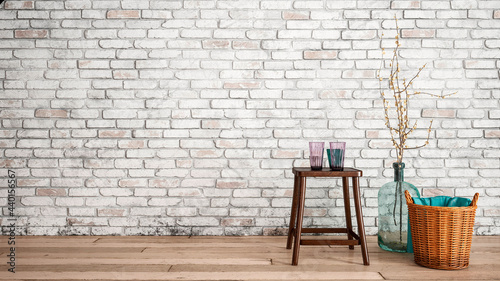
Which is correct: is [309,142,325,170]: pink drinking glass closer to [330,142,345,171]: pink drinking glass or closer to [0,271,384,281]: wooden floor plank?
[330,142,345,171]: pink drinking glass

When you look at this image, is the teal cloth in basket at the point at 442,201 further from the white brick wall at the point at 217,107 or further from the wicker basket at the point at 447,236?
the white brick wall at the point at 217,107

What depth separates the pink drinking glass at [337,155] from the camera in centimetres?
198

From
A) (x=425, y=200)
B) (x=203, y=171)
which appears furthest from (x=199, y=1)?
(x=425, y=200)

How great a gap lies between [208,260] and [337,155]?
2.96ft

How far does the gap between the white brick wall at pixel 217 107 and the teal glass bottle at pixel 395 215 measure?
10.7 inches

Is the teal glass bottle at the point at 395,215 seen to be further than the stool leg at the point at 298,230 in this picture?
Yes

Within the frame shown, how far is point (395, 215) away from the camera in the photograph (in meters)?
2.21

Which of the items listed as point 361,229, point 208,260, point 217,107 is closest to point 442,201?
point 361,229

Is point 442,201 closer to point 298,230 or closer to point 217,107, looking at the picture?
point 298,230

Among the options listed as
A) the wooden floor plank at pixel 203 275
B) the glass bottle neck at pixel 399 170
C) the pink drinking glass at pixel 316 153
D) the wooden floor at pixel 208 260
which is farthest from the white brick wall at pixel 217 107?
the wooden floor plank at pixel 203 275

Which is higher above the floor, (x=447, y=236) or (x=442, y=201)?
(x=442, y=201)

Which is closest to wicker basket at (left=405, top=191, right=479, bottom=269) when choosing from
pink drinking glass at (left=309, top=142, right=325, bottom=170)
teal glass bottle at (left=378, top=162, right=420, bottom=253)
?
teal glass bottle at (left=378, top=162, right=420, bottom=253)

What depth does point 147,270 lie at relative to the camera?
5.93 feet

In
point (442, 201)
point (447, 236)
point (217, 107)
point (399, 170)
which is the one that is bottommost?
point (447, 236)
